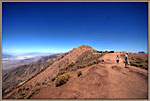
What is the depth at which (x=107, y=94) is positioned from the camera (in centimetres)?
426

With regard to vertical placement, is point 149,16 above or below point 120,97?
above

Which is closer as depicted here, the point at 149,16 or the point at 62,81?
the point at 149,16

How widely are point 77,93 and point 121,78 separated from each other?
3353 mm

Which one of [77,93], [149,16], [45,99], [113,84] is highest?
[149,16]

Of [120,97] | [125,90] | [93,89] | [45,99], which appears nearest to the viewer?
[120,97]

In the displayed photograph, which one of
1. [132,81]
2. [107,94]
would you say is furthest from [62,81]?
[132,81]

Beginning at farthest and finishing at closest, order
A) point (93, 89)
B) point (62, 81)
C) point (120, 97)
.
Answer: point (62, 81) < point (93, 89) < point (120, 97)

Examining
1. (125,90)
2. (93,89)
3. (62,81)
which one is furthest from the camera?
(62,81)

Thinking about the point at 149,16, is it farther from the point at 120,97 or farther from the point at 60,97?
the point at 60,97

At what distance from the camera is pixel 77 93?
459cm

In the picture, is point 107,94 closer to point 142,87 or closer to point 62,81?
point 142,87

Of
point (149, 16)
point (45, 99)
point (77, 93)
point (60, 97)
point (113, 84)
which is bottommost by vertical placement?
point (45, 99)

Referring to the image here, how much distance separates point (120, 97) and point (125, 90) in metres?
0.57

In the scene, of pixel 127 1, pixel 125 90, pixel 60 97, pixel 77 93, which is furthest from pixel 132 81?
pixel 127 1
